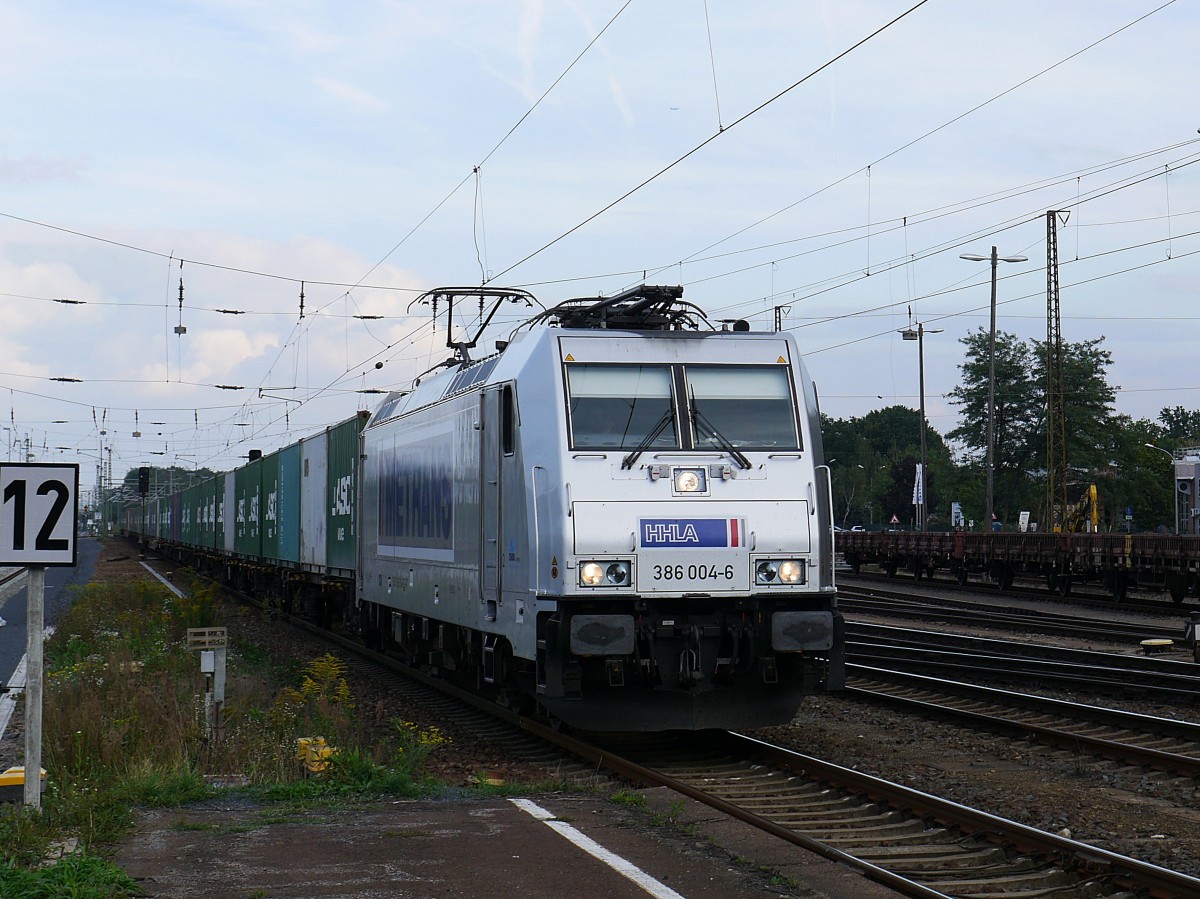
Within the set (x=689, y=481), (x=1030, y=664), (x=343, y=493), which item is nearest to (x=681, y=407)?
(x=689, y=481)

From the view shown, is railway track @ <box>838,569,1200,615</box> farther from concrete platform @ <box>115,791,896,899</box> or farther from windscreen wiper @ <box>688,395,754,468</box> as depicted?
concrete platform @ <box>115,791,896,899</box>

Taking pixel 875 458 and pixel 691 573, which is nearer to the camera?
pixel 691 573

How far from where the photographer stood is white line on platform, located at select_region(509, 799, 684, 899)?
6.27 meters

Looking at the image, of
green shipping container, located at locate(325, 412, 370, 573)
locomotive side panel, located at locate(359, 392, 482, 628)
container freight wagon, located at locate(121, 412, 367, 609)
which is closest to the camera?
locomotive side panel, located at locate(359, 392, 482, 628)

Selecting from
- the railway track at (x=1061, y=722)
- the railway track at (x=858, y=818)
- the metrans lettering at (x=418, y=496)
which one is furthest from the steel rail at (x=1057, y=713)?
the metrans lettering at (x=418, y=496)

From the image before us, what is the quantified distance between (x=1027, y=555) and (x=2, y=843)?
3128 cm

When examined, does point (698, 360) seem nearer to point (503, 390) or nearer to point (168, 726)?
point (503, 390)

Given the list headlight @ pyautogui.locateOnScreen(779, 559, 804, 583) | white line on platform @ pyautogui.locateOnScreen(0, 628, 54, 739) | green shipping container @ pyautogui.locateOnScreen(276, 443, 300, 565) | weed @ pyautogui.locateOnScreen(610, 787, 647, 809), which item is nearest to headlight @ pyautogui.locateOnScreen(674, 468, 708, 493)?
headlight @ pyautogui.locateOnScreen(779, 559, 804, 583)

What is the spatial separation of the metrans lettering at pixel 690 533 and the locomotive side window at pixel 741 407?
0.69 meters

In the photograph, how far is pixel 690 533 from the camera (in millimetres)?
10195

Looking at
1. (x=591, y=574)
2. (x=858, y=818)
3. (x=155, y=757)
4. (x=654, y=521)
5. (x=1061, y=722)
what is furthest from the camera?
(x=1061, y=722)

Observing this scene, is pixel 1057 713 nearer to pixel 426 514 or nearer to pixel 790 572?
pixel 790 572

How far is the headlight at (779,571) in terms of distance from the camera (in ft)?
34.0

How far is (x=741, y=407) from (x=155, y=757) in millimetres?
5093
